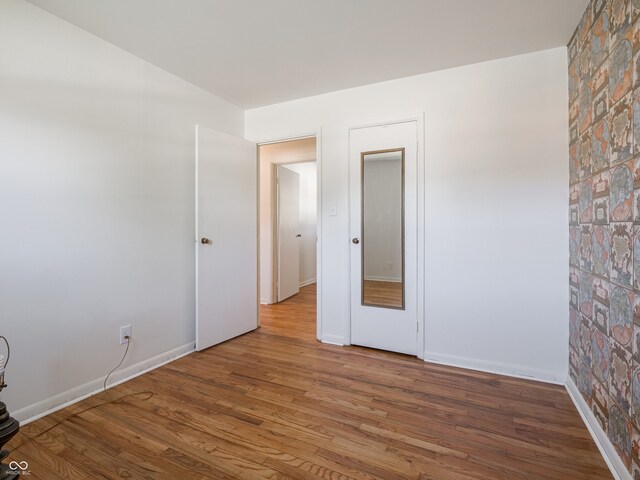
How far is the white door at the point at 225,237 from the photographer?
2771mm

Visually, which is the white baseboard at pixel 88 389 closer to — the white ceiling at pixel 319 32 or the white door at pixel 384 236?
the white door at pixel 384 236

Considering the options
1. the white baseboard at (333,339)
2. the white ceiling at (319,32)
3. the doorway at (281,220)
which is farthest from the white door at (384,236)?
the doorway at (281,220)

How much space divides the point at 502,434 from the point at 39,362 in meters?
2.63

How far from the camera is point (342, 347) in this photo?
2912 millimetres

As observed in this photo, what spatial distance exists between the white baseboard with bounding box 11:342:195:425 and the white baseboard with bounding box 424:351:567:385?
2129 mm

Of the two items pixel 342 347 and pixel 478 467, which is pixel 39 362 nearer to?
pixel 342 347

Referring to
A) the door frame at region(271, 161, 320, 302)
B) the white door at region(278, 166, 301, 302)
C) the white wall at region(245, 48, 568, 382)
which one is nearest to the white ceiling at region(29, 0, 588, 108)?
the white wall at region(245, 48, 568, 382)

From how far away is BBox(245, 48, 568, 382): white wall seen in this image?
87.6 inches

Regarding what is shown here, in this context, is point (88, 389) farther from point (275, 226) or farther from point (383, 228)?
point (275, 226)

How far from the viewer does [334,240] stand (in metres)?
2.98

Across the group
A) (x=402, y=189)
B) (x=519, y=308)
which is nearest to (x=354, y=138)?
(x=402, y=189)

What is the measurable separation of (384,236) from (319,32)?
161 cm

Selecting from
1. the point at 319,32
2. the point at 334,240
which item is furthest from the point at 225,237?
the point at 319,32

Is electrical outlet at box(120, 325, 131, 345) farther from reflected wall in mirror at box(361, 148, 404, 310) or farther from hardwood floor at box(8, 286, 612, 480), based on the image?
reflected wall in mirror at box(361, 148, 404, 310)
